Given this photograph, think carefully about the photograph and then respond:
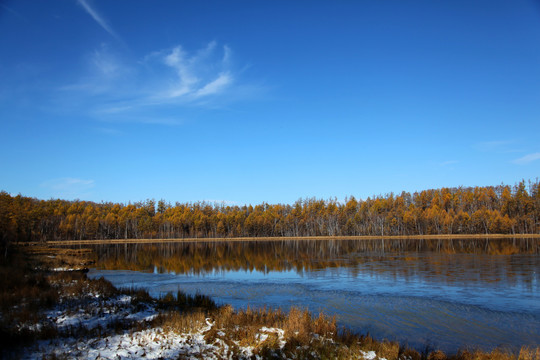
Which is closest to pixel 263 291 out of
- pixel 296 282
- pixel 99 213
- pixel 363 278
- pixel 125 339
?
pixel 296 282

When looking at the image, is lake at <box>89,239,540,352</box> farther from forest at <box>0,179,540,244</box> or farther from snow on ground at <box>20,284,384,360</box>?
forest at <box>0,179,540,244</box>

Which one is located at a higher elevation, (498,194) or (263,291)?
(498,194)

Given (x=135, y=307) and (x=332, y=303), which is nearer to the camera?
(x=135, y=307)

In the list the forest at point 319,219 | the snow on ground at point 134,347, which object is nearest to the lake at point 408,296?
the snow on ground at point 134,347

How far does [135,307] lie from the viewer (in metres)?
15.2

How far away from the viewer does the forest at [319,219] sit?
122 metres

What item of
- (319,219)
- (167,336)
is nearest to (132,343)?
(167,336)

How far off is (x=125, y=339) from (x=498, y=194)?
183 metres

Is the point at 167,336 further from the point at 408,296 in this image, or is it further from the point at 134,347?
the point at 408,296

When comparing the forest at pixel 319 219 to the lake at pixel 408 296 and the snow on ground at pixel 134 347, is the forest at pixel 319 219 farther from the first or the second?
the snow on ground at pixel 134 347

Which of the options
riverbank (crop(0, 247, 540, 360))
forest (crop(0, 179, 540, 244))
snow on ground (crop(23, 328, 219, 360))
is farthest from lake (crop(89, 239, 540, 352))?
forest (crop(0, 179, 540, 244))

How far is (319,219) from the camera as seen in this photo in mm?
154375

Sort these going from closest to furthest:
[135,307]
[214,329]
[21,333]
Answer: [21,333]
[214,329]
[135,307]

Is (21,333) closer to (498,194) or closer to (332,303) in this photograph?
(332,303)
